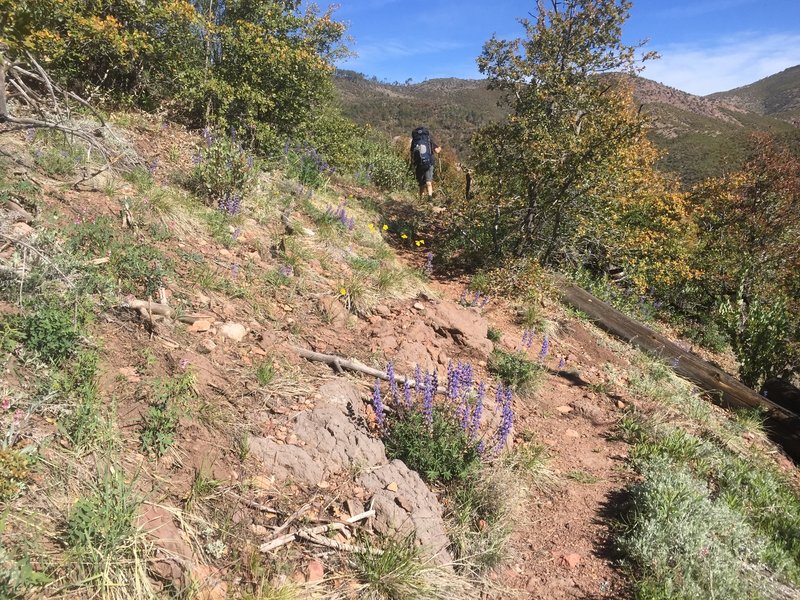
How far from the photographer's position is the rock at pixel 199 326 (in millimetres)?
3520

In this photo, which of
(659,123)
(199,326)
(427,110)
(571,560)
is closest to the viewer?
(571,560)

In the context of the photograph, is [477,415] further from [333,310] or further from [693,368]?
[693,368]

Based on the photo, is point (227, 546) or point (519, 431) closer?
point (227, 546)

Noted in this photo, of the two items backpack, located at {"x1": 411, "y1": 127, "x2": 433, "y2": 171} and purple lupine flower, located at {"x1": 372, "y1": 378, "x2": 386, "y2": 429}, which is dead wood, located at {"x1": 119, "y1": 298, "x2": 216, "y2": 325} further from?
backpack, located at {"x1": 411, "y1": 127, "x2": 433, "y2": 171}

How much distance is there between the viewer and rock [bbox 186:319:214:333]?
11.5 feet

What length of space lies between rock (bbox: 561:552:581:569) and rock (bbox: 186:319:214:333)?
9.43 feet

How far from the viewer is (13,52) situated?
2.40 metres

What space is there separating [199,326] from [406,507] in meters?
1.96

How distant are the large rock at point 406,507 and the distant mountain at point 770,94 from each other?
157478mm

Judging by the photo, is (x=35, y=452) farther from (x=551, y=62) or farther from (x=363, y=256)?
(x=551, y=62)

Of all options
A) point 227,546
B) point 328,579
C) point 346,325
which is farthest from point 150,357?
point 346,325

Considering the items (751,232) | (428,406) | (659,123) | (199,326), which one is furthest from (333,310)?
(659,123)

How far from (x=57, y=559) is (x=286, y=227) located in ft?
15.1

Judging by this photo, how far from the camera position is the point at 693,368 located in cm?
681
